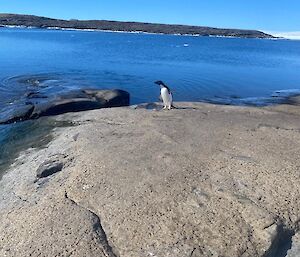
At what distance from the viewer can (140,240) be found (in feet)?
21.9

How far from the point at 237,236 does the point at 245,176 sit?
5.98ft

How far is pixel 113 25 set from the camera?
18862 centimetres

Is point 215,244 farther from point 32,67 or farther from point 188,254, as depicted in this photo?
point 32,67

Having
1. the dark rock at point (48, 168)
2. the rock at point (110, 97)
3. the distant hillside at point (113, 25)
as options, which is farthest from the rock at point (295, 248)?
the distant hillside at point (113, 25)

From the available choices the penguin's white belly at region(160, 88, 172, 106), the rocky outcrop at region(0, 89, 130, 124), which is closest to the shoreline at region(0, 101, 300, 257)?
the penguin's white belly at region(160, 88, 172, 106)

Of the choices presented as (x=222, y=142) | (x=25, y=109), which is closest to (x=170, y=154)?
(x=222, y=142)

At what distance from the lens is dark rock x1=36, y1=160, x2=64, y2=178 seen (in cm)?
916

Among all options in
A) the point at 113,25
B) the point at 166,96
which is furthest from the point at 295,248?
the point at 113,25

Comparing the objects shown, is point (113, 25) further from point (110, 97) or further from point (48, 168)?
point (48, 168)

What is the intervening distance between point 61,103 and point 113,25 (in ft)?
580

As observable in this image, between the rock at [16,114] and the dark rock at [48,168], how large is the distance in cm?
679

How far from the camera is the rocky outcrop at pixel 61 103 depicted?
53.5ft

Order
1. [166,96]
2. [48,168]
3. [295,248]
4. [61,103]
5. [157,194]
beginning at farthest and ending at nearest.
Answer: [61,103], [166,96], [48,168], [157,194], [295,248]

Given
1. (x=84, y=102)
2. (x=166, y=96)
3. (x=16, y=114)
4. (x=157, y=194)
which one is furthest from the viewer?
(x=84, y=102)
